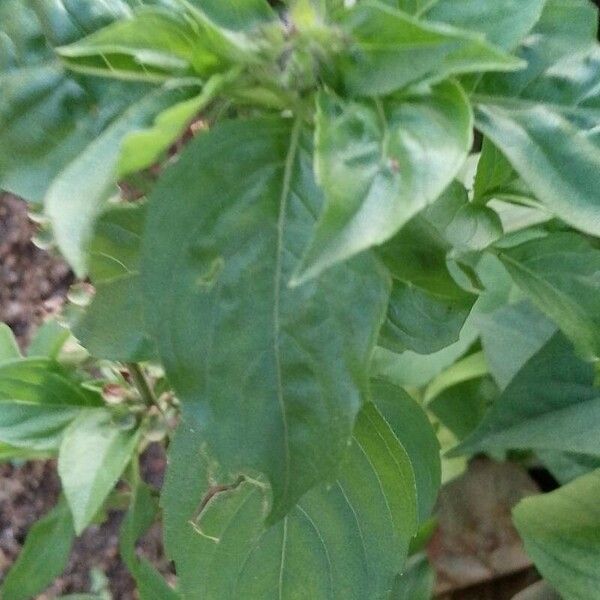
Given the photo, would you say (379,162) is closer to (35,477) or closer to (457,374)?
(457,374)

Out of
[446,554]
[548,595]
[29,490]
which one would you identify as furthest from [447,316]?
[29,490]

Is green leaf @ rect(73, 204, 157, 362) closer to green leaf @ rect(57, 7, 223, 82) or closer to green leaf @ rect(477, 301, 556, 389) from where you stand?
green leaf @ rect(57, 7, 223, 82)

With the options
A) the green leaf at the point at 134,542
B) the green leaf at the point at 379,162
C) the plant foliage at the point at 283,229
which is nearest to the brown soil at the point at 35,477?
the green leaf at the point at 134,542

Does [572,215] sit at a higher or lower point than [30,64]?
lower

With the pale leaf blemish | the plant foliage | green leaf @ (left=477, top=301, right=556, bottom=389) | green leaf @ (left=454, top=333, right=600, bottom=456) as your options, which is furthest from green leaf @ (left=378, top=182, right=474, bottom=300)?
green leaf @ (left=477, top=301, right=556, bottom=389)

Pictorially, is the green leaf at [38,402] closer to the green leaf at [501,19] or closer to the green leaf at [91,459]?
the green leaf at [91,459]

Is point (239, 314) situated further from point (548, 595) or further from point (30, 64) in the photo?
point (548, 595)
